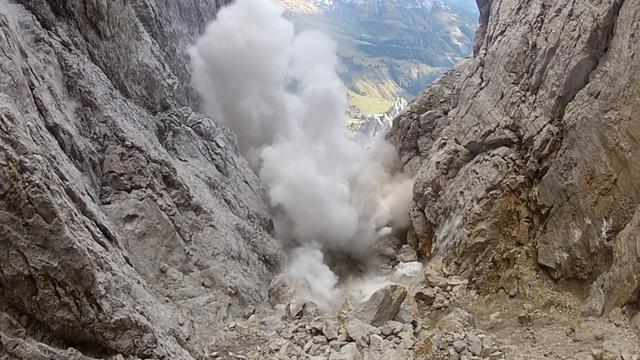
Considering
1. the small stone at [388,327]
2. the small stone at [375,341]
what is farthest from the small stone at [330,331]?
the small stone at [388,327]

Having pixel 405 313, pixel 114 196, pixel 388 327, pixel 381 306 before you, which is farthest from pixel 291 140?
pixel 388 327

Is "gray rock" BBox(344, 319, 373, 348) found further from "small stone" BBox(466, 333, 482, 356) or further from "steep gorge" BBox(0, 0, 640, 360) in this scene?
"small stone" BBox(466, 333, 482, 356)

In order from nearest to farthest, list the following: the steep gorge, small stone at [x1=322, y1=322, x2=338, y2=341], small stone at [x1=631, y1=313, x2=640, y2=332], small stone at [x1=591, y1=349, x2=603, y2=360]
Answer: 1. the steep gorge
2. small stone at [x1=591, y1=349, x2=603, y2=360]
3. small stone at [x1=631, y1=313, x2=640, y2=332]
4. small stone at [x1=322, y1=322, x2=338, y2=341]

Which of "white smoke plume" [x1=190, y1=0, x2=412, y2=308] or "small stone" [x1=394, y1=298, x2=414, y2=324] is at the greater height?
"white smoke plume" [x1=190, y1=0, x2=412, y2=308]

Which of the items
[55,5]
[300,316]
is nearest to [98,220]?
[300,316]

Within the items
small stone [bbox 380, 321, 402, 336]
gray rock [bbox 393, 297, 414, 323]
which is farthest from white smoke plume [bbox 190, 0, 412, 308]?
small stone [bbox 380, 321, 402, 336]

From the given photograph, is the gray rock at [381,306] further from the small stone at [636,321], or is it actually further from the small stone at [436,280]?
the small stone at [636,321]
